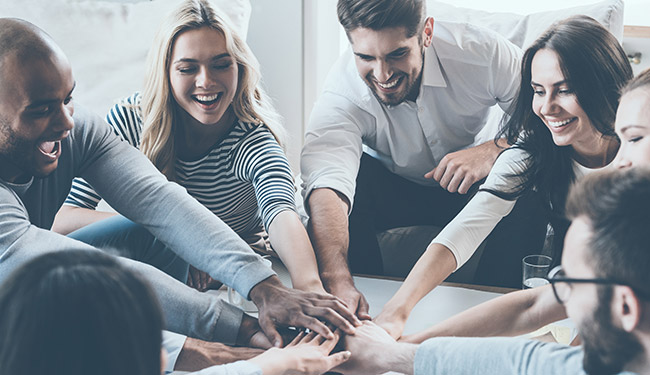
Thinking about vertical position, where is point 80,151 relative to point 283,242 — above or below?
above

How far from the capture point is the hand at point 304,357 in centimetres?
112

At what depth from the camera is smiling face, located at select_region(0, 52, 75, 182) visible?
1176 mm

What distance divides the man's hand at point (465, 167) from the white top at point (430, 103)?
14cm

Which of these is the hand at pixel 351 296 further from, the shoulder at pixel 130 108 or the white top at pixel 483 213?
the shoulder at pixel 130 108

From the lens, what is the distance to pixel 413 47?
175 centimetres

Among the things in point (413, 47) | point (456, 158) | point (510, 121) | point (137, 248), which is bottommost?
point (137, 248)

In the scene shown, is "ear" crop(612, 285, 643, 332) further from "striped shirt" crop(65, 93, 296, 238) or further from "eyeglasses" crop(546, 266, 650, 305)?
"striped shirt" crop(65, 93, 296, 238)

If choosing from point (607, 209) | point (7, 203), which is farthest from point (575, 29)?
point (7, 203)

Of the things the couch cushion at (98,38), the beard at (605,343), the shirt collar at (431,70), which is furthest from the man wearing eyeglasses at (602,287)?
the couch cushion at (98,38)

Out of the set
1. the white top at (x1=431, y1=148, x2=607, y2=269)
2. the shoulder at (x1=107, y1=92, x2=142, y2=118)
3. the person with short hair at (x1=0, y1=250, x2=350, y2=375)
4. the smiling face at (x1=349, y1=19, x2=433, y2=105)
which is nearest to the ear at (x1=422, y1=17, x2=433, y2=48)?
the smiling face at (x1=349, y1=19, x2=433, y2=105)

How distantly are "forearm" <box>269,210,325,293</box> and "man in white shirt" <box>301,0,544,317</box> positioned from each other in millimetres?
134

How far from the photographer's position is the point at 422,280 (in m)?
1.39

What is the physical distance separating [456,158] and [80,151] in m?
0.93

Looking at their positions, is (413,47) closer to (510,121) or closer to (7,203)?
(510,121)
